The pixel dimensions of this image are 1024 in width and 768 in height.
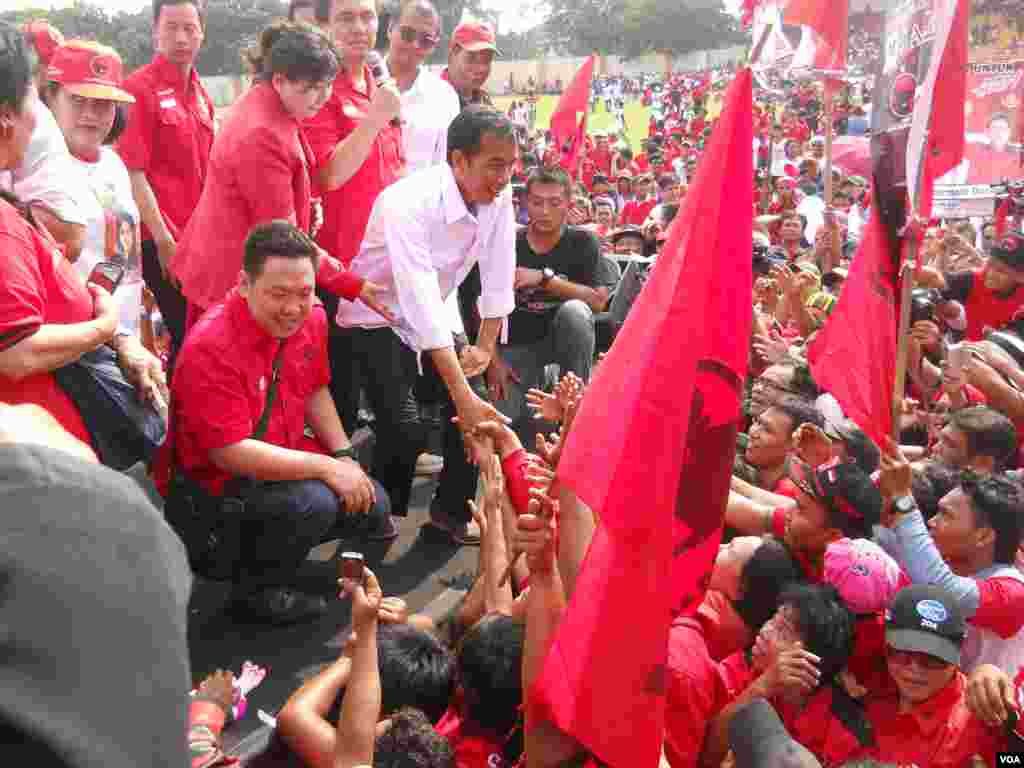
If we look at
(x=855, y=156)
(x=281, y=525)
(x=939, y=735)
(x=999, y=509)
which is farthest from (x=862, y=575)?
(x=855, y=156)

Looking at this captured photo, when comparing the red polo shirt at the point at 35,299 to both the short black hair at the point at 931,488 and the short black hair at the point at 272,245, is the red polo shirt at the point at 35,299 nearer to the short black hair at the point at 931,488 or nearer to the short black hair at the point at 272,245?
the short black hair at the point at 272,245

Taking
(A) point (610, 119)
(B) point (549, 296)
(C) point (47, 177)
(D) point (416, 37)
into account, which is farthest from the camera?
(A) point (610, 119)

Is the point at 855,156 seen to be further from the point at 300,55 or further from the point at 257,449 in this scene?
the point at 257,449

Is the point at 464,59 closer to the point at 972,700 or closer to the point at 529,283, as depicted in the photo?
the point at 529,283

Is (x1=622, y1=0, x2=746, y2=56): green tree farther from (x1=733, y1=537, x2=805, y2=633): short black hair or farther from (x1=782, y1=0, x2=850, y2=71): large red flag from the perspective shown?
(x1=733, y1=537, x2=805, y2=633): short black hair

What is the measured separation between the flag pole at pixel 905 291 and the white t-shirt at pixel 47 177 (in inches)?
92.9

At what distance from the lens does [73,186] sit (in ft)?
8.70

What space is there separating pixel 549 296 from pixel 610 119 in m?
21.6

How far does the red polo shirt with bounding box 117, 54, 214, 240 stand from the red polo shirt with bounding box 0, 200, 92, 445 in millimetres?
1751

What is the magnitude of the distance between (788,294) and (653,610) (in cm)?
409

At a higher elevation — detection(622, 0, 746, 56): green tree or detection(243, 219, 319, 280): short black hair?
detection(622, 0, 746, 56): green tree

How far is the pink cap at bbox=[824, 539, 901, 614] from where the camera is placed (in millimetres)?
2604

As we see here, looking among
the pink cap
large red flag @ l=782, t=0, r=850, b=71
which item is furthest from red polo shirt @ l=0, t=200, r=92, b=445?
large red flag @ l=782, t=0, r=850, b=71

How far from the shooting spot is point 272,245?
3.03m
